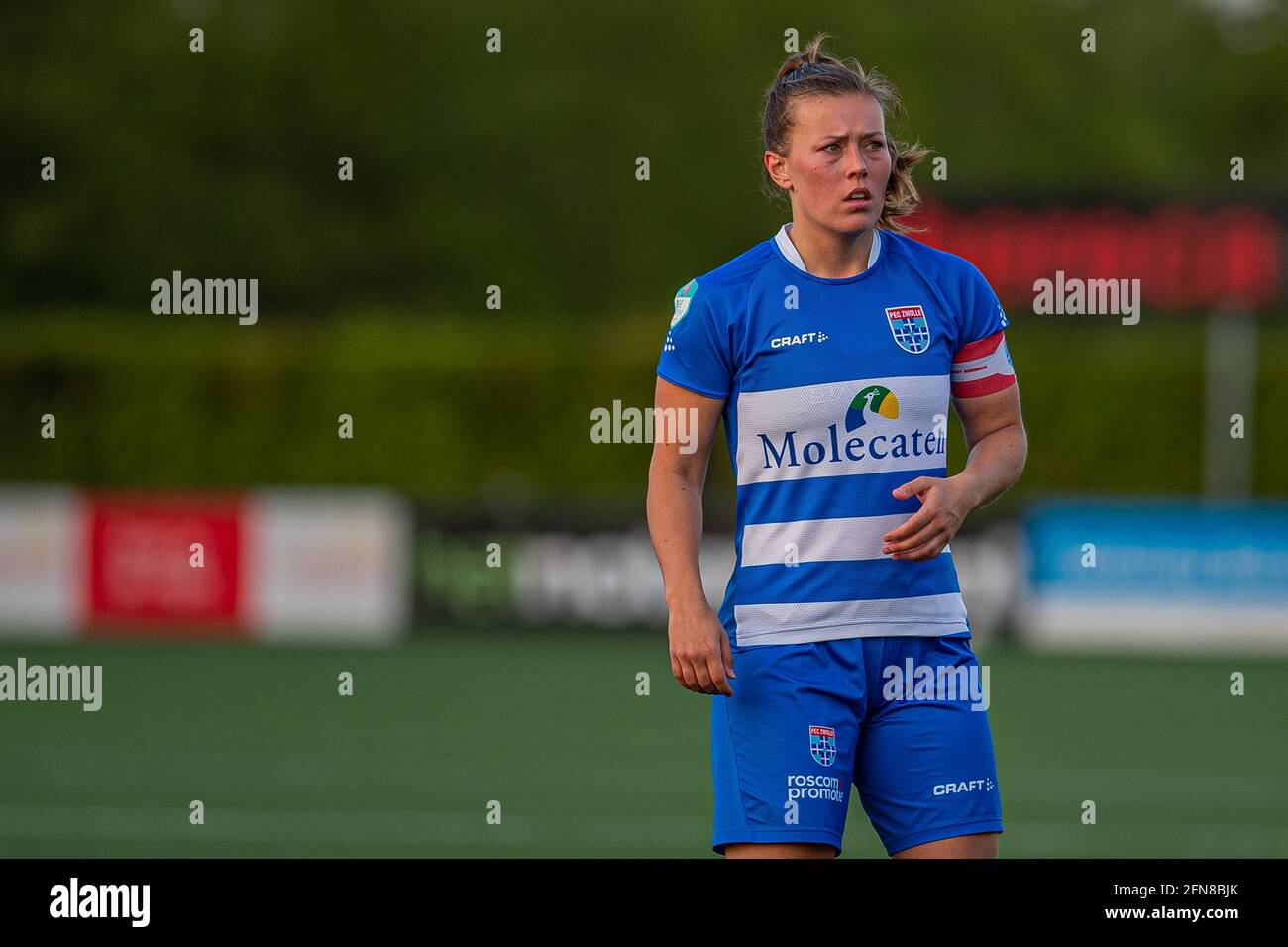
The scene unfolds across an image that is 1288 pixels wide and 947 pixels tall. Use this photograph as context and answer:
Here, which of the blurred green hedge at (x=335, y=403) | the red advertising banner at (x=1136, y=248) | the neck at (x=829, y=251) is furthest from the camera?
the blurred green hedge at (x=335, y=403)

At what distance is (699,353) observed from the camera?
14.2 feet

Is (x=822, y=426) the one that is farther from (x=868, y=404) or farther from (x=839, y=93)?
(x=839, y=93)

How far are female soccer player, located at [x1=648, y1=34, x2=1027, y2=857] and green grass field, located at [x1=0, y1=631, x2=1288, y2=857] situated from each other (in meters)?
3.97

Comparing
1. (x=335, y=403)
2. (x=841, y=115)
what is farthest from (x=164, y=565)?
(x=841, y=115)

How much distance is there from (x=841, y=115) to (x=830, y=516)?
0.84 metres

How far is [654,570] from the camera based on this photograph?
657 inches

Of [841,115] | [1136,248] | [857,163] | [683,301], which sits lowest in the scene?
[683,301]

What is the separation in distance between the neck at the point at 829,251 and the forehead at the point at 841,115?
210 mm

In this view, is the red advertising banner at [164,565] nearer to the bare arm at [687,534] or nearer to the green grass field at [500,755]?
the green grass field at [500,755]

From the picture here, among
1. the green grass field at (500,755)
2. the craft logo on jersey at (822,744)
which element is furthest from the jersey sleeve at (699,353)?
the green grass field at (500,755)

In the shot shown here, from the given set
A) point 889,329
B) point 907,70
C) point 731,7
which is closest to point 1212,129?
point 907,70

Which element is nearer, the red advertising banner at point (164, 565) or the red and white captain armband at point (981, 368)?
the red and white captain armband at point (981, 368)

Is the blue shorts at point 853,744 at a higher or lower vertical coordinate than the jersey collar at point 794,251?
lower

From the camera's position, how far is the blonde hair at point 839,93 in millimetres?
4328
